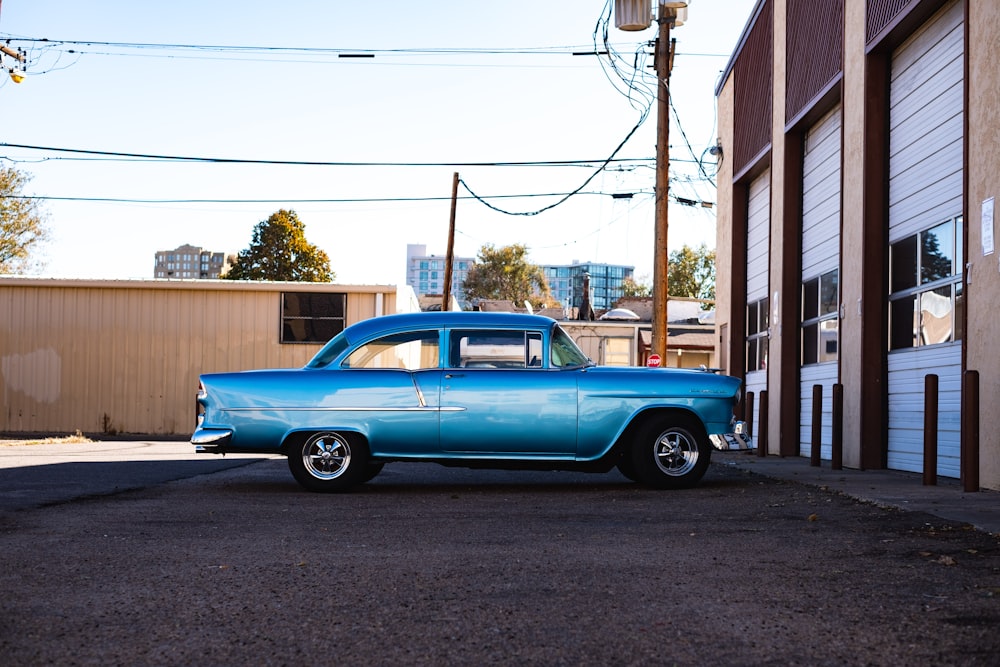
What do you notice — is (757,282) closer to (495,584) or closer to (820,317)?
(820,317)

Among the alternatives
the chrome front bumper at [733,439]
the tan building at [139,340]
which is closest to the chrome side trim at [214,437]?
the chrome front bumper at [733,439]

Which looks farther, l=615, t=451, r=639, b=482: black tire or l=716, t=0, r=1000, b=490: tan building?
l=615, t=451, r=639, b=482: black tire

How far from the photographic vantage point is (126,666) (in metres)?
3.66

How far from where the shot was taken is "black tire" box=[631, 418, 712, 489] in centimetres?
980

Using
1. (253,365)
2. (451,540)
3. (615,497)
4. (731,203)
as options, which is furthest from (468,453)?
(253,365)

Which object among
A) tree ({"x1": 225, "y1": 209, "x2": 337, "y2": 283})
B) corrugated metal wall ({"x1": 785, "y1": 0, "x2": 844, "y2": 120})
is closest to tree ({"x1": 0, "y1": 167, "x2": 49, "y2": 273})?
tree ({"x1": 225, "y1": 209, "x2": 337, "y2": 283})

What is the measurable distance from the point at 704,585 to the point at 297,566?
200 centimetres

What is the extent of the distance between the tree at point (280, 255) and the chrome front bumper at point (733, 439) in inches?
2016

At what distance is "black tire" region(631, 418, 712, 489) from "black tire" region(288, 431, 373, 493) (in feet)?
7.85

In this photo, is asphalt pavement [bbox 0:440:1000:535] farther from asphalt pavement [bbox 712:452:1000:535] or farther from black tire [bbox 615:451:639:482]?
black tire [bbox 615:451:639:482]

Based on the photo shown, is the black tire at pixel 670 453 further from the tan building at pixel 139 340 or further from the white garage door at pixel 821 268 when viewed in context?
the tan building at pixel 139 340

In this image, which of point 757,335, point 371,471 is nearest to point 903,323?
point 371,471

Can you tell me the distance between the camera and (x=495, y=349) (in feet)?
32.5

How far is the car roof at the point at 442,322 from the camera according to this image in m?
9.91
